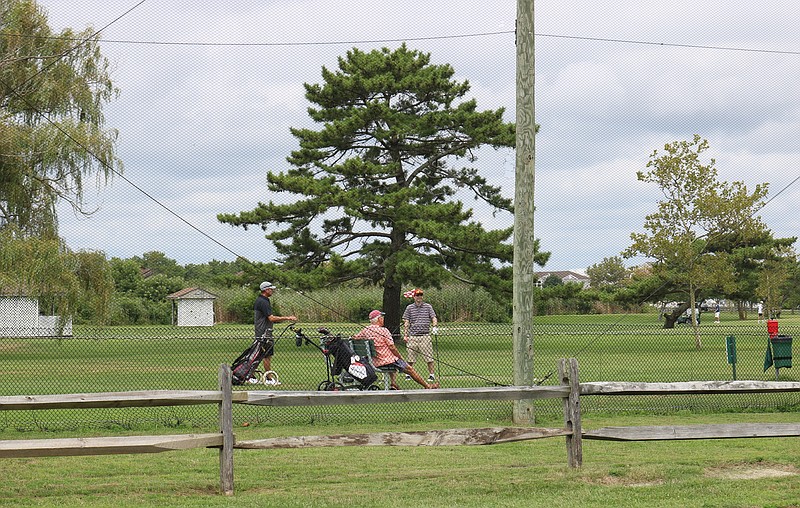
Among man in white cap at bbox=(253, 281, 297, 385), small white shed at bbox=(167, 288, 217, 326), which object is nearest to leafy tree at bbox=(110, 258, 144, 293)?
small white shed at bbox=(167, 288, 217, 326)

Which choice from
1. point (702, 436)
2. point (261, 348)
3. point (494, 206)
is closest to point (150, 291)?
point (494, 206)

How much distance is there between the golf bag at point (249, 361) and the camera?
1833cm

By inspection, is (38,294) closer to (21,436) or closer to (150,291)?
(21,436)

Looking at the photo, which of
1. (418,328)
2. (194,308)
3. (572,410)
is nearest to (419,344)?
(418,328)

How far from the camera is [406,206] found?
3741 cm

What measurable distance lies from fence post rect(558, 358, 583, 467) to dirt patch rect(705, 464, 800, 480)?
1.28m

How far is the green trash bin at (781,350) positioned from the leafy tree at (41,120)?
20388 millimetres

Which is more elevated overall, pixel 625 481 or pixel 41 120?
pixel 41 120

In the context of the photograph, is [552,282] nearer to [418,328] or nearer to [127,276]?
[127,276]

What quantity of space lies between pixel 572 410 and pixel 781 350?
39.2ft

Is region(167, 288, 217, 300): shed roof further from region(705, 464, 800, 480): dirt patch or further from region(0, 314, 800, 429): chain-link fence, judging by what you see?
region(705, 464, 800, 480): dirt patch

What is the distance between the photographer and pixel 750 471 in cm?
1038

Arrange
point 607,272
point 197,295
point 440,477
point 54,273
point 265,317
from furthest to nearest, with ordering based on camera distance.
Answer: point 607,272
point 197,295
point 54,273
point 265,317
point 440,477

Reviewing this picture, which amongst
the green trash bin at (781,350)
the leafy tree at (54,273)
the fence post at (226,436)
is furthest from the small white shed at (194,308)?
the fence post at (226,436)
